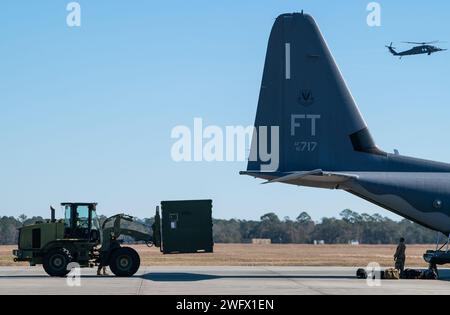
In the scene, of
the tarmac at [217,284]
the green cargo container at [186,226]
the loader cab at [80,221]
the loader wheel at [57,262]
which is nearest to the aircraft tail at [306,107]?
the green cargo container at [186,226]

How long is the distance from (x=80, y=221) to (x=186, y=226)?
452 centimetres

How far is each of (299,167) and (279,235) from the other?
416 ft

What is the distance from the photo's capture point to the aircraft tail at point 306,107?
36438 millimetres

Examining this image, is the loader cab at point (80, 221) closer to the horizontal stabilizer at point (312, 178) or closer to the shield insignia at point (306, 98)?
the horizontal stabilizer at point (312, 178)

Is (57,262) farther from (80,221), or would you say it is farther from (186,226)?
(186,226)

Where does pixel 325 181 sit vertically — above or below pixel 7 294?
above

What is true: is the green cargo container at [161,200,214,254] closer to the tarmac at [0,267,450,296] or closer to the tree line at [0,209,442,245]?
the tarmac at [0,267,450,296]

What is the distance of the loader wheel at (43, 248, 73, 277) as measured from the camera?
33.7 m

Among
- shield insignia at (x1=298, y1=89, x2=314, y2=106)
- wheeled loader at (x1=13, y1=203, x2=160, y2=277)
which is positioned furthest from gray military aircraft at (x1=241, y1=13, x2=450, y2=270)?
wheeled loader at (x1=13, y1=203, x2=160, y2=277)

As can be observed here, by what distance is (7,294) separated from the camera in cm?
2538

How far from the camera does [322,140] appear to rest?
3684cm

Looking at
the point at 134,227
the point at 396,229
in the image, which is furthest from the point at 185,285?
the point at 396,229
